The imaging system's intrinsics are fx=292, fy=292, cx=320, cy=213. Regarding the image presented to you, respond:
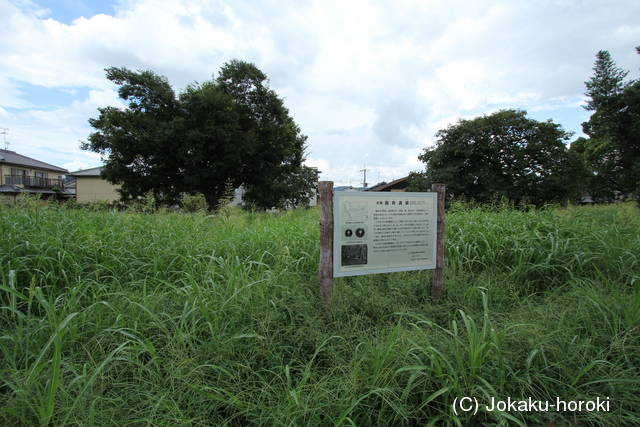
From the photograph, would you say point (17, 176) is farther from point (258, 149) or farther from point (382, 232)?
point (382, 232)

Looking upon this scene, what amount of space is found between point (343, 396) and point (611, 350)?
68.0 inches

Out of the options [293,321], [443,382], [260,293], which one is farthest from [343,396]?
[260,293]

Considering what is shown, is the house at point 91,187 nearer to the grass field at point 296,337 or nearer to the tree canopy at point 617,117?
the grass field at point 296,337

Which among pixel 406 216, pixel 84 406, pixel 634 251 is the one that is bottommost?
pixel 84 406

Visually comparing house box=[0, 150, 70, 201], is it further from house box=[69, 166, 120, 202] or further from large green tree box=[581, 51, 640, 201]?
large green tree box=[581, 51, 640, 201]

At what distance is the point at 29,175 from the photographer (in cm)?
3058

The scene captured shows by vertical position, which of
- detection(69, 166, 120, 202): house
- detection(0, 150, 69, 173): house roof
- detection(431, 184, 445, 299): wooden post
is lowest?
detection(431, 184, 445, 299): wooden post

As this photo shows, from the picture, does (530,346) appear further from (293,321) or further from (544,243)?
(544,243)

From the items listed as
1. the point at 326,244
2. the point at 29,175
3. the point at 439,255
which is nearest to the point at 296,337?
the point at 326,244

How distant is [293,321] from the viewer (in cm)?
217

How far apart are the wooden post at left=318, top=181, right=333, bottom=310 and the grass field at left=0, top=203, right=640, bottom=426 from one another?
0.53 ft

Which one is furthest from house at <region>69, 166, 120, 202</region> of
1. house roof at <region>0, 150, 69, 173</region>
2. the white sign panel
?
the white sign panel

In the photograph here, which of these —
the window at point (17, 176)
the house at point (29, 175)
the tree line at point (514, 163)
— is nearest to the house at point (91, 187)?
the house at point (29, 175)

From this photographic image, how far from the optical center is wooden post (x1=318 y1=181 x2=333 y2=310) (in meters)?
2.44
